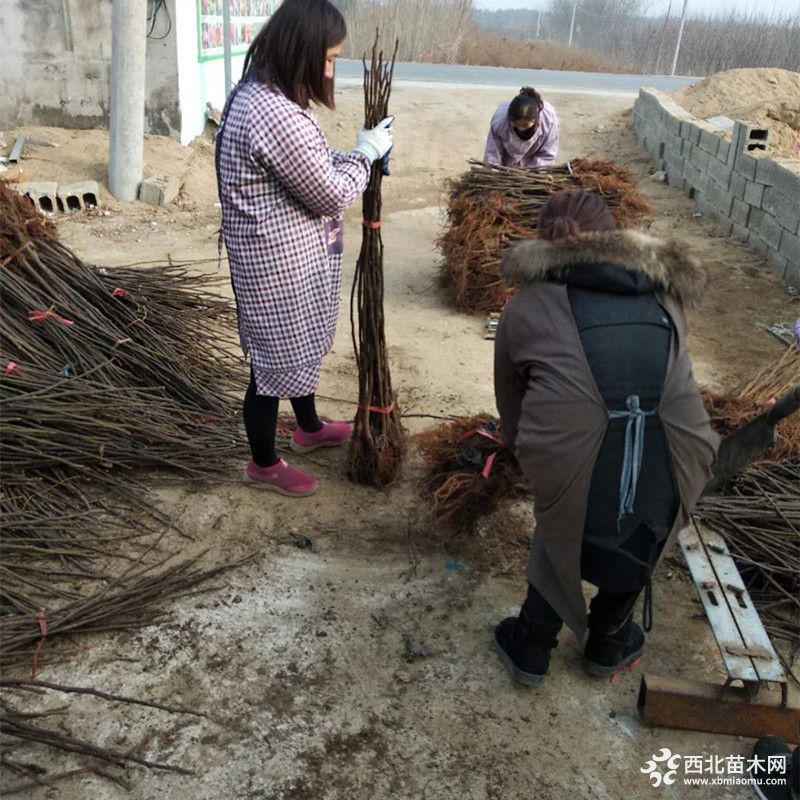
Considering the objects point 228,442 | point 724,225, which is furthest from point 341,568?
point 724,225

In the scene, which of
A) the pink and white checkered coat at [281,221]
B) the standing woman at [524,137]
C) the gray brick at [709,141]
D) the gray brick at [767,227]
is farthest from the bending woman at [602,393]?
the gray brick at [709,141]

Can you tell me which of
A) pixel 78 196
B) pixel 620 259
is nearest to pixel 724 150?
pixel 78 196

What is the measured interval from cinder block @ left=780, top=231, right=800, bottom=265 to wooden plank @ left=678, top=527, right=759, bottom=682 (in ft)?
13.3

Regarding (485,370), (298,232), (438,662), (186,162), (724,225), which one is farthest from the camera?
(186,162)

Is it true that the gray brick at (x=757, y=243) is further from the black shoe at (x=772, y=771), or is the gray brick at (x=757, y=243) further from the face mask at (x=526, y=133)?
the black shoe at (x=772, y=771)

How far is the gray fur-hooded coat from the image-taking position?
1.80 m

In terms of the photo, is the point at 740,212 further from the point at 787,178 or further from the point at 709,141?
the point at 709,141

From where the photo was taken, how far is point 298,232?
8.30ft

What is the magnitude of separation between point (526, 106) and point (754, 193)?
2618 mm

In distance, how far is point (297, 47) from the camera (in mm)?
2311

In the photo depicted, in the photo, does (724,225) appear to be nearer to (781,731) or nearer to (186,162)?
(186,162)

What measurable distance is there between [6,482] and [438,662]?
1619mm

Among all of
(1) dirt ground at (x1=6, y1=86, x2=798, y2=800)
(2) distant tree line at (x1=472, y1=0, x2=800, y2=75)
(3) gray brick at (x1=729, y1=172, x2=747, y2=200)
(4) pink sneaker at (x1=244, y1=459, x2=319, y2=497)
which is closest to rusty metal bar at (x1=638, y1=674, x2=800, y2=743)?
(1) dirt ground at (x1=6, y1=86, x2=798, y2=800)

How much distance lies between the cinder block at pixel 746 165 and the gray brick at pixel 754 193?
7cm
